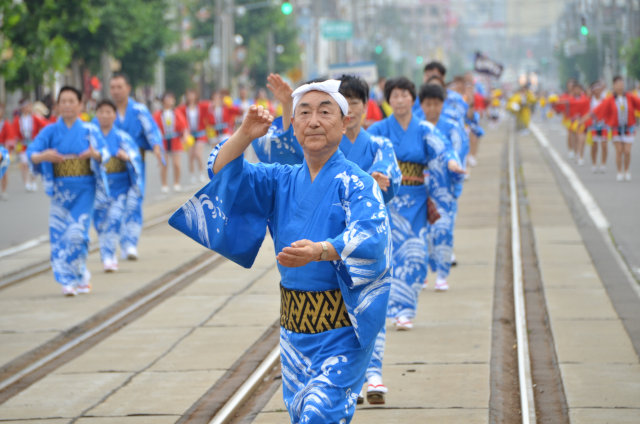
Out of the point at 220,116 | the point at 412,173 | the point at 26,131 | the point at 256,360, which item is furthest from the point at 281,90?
the point at 220,116

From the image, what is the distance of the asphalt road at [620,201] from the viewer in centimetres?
1288

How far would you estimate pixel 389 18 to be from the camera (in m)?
142

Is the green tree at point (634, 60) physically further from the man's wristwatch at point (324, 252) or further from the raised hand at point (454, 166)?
the man's wristwatch at point (324, 252)

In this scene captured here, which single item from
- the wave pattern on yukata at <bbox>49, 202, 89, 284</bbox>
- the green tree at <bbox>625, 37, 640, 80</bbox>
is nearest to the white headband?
the wave pattern on yukata at <bbox>49, 202, 89, 284</bbox>

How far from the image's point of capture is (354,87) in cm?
647

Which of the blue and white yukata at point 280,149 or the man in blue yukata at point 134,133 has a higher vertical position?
the blue and white yukata at point 280,149

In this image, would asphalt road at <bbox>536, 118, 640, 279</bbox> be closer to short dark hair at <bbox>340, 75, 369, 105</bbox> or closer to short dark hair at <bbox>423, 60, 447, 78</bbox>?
short dark hair at <bbox>423, 60, 447, 78</bbox>

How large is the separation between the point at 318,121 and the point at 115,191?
25.3 ft

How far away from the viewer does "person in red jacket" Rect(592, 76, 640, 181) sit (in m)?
21.3

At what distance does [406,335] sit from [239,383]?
1.70 m

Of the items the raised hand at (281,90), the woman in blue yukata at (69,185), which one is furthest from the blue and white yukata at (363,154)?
the woman in blue yukata at (69,185)

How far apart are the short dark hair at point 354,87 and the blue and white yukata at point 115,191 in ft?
18.4

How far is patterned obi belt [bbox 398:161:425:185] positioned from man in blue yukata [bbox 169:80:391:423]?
3806 mm

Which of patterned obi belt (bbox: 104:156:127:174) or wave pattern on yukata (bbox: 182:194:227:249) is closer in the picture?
wave pattern on yukata (bbox: 182:194:227:249)
